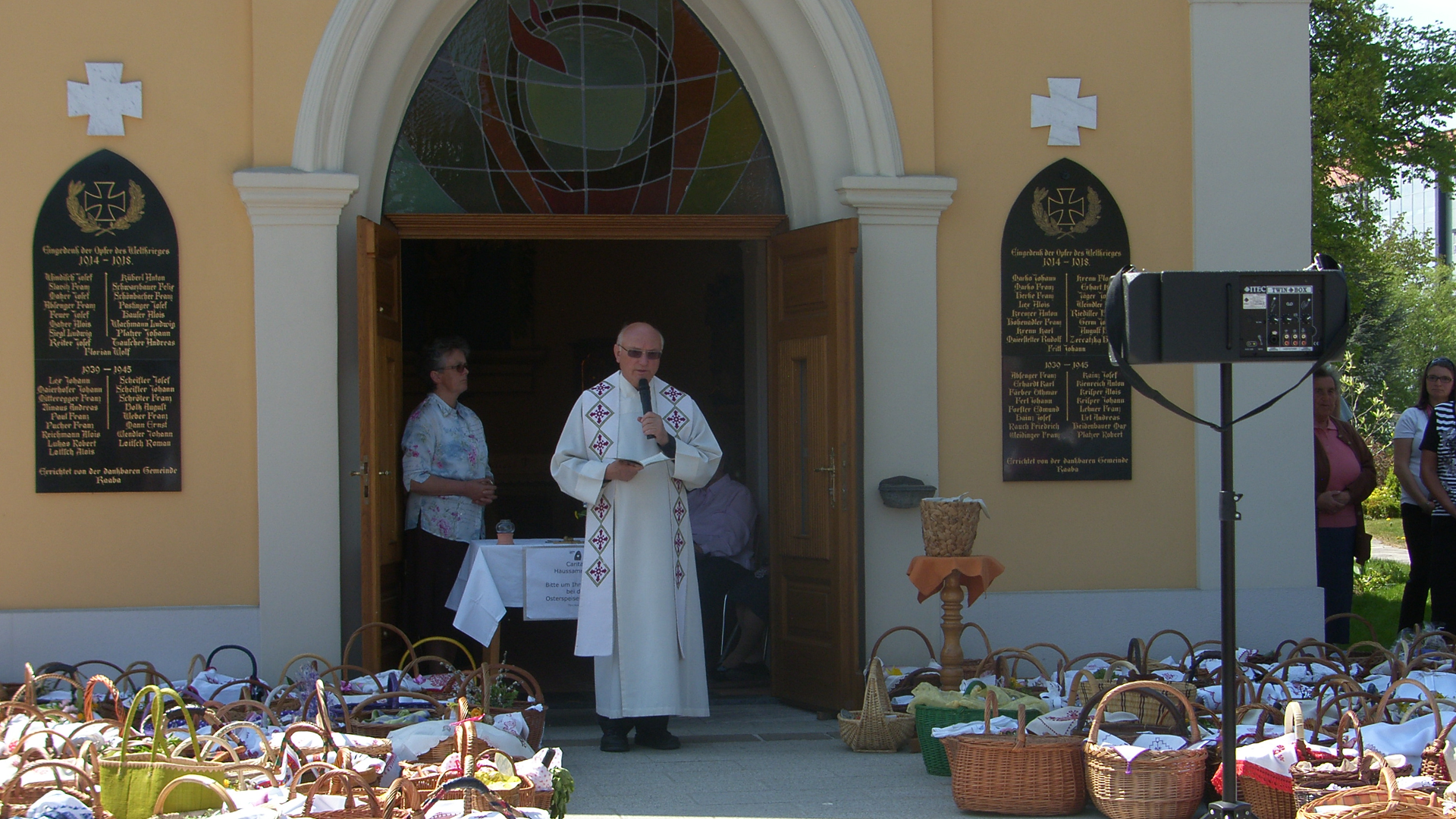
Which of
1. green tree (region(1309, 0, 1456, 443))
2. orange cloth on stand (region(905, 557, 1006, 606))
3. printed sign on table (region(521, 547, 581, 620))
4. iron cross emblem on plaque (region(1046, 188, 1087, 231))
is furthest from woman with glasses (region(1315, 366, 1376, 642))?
green tree (region(1309, 0, 1456, 443))

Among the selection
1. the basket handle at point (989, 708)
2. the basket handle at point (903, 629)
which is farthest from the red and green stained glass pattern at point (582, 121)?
the basket handle at point (989, 708)

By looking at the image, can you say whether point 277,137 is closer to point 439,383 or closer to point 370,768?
point 439,383

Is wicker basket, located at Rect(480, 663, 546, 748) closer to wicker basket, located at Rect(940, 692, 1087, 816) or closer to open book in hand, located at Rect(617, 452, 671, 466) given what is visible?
open book in hand, located at Rect(617, 452, 671, 466)

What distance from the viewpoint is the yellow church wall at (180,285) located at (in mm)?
6477

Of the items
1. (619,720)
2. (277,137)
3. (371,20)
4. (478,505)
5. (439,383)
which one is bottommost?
(619,720)

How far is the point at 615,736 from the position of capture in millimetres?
5938

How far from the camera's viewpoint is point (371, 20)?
661cm

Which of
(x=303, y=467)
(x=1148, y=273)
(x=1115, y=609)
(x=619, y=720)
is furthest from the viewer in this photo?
(x=1115, y=609)

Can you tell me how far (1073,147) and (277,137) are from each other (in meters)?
3.98

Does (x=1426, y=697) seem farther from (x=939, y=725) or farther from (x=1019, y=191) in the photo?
(x=1019, y=191)

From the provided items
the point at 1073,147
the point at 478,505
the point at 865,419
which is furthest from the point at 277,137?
the point at 1073,147

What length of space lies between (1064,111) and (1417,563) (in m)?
3.33

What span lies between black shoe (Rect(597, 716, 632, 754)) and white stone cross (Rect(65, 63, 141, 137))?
11.8ft

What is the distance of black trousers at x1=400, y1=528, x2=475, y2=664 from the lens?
661cm
